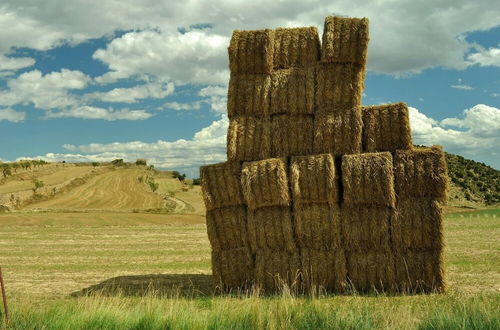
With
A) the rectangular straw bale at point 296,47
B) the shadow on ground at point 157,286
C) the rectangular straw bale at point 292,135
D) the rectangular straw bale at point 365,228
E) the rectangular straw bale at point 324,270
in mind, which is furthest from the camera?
the rectangular straw bale at point 296,47

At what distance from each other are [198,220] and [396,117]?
24.7 m

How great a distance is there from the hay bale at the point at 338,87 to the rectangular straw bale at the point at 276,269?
330cm

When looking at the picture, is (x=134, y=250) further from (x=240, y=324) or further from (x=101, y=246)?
(x=240, y=324)

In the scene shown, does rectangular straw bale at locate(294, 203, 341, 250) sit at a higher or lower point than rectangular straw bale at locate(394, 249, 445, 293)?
higher

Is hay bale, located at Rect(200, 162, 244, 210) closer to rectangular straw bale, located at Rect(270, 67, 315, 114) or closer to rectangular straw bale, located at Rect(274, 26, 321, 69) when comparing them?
rectangular straw bale, located at Rect(270, 67, 315, 114)

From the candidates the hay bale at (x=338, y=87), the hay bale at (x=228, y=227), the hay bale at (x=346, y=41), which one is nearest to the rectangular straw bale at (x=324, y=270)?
the hay bale at (x=228, y=227)

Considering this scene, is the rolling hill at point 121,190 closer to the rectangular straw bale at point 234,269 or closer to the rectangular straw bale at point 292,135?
the rectangular straw bale at point 234,269

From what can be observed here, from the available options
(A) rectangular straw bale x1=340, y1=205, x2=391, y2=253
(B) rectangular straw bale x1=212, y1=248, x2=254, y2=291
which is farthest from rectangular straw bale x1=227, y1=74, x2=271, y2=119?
(B) rectangular straw bale x1=212, y1=248, x2=254, y2=291

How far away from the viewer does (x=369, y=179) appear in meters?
11.3

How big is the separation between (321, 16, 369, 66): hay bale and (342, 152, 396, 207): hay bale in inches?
88.7

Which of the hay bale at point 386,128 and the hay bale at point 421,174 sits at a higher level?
the hay bale at point 386,128

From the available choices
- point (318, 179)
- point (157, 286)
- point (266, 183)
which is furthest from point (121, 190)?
point (318, 179)

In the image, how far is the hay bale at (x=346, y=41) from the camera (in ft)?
39.4

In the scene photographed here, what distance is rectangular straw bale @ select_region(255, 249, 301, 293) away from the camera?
1183cm
